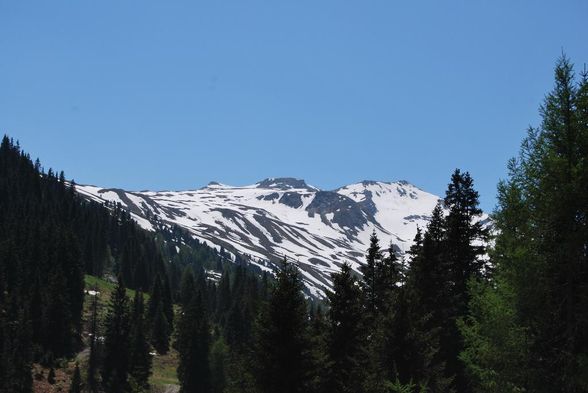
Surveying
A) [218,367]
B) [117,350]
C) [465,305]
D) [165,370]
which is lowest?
[165,370]

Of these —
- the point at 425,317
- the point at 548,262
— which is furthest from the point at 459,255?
the point at 548,262

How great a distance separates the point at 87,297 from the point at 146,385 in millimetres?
51077

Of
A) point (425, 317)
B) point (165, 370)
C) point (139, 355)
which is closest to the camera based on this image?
point (425, 317)

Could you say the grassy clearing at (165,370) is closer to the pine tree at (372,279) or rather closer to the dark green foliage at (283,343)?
the pine tree at (372,279)

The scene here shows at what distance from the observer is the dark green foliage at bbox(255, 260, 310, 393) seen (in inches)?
899

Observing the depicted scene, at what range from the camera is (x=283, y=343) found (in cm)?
2319

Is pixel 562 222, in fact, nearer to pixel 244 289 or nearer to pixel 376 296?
pixel 376 296

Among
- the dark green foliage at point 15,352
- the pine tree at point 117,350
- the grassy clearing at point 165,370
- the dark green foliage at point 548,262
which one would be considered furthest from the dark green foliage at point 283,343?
the grassy clearing at point 165,370

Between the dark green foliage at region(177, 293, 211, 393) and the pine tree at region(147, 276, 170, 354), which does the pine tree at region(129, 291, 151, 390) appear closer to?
the dark green foliage at region(177, 293, 211, 393)

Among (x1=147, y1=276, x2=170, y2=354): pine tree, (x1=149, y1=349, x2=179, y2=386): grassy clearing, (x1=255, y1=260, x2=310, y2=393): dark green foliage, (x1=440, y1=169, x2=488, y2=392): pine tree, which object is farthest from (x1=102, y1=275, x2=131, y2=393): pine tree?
(x1=255, y1=260, x2=310, y2=393): dark green foliage

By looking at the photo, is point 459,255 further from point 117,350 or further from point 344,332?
point 117,350

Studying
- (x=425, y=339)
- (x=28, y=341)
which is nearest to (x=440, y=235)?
(x=425, y=339)

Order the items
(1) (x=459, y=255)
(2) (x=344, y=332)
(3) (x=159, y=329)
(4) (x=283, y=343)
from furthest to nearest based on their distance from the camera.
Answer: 1. (3) (x=159, y=329)
2. (1) (x=459, y=255)
3. (2) (x=344, y=332)
4. (4) (x=283, y=343)

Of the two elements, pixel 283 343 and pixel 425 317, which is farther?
pixel 425 317
